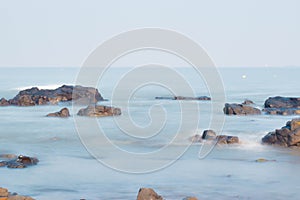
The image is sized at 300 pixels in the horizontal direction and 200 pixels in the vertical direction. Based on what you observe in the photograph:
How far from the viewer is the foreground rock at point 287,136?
2739 cm

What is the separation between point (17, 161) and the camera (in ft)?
72.9

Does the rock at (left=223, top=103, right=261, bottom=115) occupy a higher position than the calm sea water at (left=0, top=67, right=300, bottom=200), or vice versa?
the rock at (left=223, top=103, right=261, bottom=115)

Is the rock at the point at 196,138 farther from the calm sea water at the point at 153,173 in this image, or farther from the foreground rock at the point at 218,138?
the calm sea water at the point at 153,173

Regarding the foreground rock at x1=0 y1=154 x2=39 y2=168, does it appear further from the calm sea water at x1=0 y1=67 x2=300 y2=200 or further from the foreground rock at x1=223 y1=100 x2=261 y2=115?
the foreground rock at x1=223 y1=100 x2=261 y2=115

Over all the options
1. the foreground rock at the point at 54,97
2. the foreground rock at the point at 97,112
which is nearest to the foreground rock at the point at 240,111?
the foreground rock at the point at 97,112

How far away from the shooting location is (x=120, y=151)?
26797 mm

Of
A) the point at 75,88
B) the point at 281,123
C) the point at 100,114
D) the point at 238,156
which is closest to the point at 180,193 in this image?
the point at 238,156

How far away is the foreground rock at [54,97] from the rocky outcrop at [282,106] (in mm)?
20373

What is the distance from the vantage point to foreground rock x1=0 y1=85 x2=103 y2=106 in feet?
175

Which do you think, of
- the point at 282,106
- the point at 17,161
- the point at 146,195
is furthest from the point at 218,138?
the point at 282,106

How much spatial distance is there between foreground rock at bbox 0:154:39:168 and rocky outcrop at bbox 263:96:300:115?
2642 centimetres

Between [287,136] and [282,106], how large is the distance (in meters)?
20.8

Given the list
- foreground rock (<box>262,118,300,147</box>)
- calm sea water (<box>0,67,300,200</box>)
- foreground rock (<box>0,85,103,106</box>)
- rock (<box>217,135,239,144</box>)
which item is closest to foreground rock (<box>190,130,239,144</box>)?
rock (<box>217,135,239,144</box>)

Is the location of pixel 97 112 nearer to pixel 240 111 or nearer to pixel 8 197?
pixel 240 111
